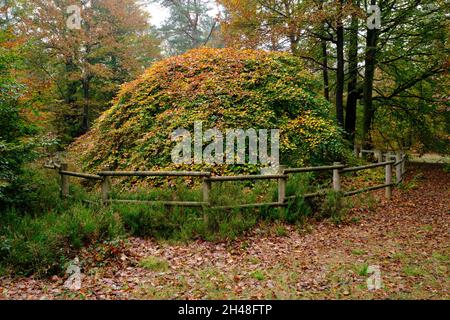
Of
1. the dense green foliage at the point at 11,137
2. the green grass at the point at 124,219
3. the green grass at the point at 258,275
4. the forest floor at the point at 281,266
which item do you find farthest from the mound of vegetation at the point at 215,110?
the green grass at the point at 258,275

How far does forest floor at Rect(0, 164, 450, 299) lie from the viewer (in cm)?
500

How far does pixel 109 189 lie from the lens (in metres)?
8.05

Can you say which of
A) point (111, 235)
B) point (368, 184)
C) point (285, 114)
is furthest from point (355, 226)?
point (111, 235)

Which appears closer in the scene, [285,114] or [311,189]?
[311,189]

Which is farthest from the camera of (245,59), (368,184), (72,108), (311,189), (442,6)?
(72,108)

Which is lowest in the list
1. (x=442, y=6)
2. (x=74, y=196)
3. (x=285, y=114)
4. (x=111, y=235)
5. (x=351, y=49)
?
(x=111, y=235)

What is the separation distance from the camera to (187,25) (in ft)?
107

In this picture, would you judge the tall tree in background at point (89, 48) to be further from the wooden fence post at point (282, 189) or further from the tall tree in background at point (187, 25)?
the wooden fence post at point (282, 189)

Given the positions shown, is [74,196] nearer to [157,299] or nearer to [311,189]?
[157,299]

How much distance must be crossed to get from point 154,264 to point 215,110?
6.06 meters

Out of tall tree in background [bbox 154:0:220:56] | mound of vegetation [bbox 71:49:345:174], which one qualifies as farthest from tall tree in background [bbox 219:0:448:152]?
tall tree in background [bbox 154:0:220:56]

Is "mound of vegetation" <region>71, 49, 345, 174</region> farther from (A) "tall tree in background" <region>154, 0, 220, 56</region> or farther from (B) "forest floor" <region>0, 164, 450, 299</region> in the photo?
(A) "tall tree in background" <region>154, 0, 220, 56</region>
